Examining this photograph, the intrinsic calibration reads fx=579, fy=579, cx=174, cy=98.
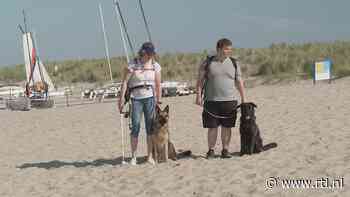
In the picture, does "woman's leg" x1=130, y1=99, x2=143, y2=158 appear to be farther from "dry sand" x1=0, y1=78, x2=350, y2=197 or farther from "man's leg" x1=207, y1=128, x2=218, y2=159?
"man's leg" x1=207, y1=128, x2=218, y2=159

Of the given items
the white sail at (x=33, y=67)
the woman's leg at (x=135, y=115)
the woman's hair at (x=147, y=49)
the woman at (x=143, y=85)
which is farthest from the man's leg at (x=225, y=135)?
the white sail at (x=33, y=67)

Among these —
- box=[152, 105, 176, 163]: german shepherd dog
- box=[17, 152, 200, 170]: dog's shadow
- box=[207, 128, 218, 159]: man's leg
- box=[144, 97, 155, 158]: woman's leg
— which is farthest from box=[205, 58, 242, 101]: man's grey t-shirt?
box=[17, 152, 200, 170]: dog's shadow

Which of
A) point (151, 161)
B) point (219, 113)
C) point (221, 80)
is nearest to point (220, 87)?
point (221, 80)

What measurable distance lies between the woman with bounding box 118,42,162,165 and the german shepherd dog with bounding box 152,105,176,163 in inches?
2.7

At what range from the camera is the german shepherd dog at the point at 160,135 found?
7105 mm

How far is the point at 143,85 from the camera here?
7.02 metres

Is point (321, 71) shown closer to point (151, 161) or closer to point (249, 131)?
point (249, 131)

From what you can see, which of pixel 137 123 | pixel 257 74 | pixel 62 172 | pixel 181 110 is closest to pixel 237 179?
pixel 137 123

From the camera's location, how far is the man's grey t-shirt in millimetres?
7008

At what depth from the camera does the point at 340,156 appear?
260 inches

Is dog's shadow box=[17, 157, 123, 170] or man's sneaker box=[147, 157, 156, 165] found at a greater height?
man's sneaker box=[147, 157, 156, 165]

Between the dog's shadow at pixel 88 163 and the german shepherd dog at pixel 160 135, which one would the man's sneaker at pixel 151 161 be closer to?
the german shepherd dog at pixel 160 135

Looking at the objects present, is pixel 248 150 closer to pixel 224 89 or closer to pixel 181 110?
pixel 224 89

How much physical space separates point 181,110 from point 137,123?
312 inches
